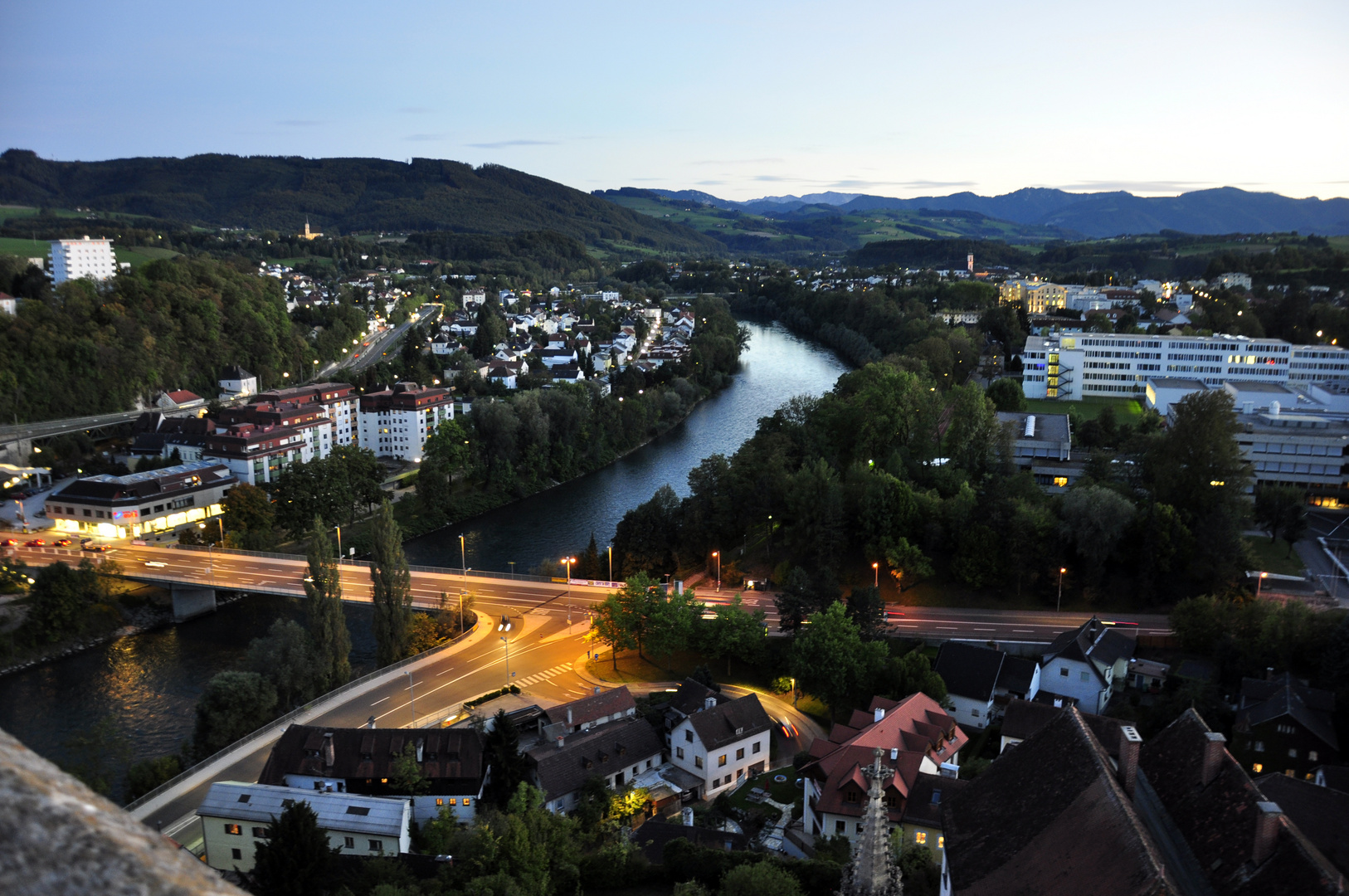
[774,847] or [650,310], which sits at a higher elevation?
[650,310]

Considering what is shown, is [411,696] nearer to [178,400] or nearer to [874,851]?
[874,851]

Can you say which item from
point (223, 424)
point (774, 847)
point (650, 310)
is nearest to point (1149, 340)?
point (774, 847)

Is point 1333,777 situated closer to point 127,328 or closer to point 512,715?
point 512,715

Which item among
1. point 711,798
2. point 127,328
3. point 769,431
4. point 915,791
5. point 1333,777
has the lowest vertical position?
point 711,798

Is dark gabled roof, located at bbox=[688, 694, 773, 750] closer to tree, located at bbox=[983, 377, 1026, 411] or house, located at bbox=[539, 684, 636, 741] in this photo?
house, located at bbox=[539, 684, 636, 741]

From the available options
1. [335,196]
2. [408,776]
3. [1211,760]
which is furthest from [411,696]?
[335,196]

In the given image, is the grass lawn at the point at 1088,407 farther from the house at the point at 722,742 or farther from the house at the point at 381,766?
the house at the point at 381,766
